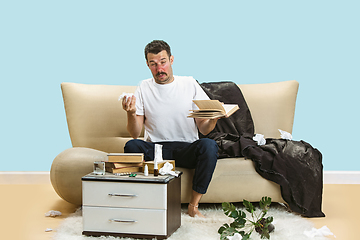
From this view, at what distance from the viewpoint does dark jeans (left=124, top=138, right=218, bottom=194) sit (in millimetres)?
2621

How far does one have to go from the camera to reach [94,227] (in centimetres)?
231

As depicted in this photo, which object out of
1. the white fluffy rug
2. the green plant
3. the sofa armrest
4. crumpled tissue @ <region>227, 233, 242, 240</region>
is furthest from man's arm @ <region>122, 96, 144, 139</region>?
crumpled tissue @ <region>227, 233, 242, 240</region>

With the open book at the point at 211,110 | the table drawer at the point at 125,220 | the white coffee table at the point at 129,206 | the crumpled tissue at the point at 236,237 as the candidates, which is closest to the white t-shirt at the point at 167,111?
the open book at the point at 211,110

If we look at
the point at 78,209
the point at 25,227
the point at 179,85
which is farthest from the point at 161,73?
the point at 25,227

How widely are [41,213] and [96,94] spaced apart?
40.5 inches

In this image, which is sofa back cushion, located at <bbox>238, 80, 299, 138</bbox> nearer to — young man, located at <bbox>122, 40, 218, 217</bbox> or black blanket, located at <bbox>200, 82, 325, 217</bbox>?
black blanket, located at <bbox>200, 82, 325, 217</bbox>

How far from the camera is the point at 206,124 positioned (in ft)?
9.25

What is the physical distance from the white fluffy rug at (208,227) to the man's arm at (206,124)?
1.72 feet

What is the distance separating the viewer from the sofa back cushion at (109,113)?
3.38 meters

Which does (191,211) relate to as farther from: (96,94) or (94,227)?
(96,94)

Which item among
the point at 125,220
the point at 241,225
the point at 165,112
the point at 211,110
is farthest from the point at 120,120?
the point at 241,225

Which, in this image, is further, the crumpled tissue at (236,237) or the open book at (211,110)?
the open book at (211,110)

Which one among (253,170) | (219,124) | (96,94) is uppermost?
(96,94)

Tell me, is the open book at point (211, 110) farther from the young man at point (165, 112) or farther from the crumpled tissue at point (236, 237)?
the crumpled tissue at point (236, 237)
